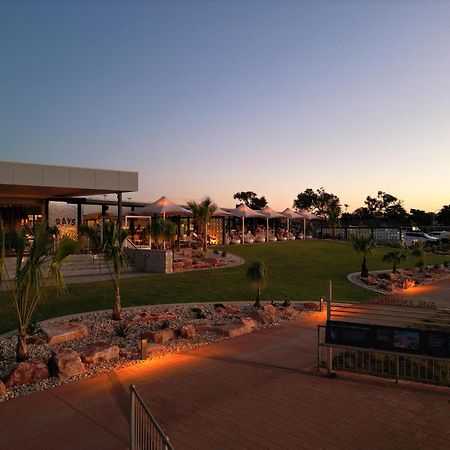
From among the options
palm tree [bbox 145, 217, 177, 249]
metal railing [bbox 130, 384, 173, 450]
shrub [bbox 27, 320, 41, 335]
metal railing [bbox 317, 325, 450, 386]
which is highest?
palm tree [bbox 145, 217, 177, 249]

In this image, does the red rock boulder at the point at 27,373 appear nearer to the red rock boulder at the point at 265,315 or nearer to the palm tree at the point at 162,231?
the red rock boulder at the point at 265,315

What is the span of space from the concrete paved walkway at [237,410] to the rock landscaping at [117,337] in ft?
1.41

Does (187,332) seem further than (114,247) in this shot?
No

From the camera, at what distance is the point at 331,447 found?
4652 millimetres

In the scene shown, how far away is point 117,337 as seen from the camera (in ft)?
29.8

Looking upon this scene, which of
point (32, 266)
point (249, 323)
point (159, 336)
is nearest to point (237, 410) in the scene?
point (159, 336)

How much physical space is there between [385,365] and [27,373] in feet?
21.1

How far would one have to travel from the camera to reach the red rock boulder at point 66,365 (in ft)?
22.2

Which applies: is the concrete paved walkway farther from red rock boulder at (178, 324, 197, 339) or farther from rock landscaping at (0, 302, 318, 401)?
red rock boulder at (178, 324, 197, 339)

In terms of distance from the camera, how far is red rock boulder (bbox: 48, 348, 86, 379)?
→ 6.78 metres

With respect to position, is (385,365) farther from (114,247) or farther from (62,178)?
(62,178)

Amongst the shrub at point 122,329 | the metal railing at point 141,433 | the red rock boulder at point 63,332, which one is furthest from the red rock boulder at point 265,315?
the metal railing at point 141,433

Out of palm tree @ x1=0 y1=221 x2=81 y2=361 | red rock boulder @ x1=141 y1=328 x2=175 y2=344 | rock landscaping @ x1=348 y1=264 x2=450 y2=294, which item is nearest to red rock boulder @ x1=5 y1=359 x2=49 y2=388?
palm tree @ x1=0 y1=221 x2=81 y2=361

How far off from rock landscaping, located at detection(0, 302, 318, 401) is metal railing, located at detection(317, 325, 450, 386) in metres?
2.71
